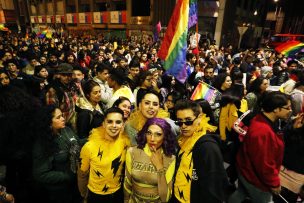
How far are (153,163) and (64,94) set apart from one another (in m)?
2.36

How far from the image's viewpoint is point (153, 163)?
217 cm

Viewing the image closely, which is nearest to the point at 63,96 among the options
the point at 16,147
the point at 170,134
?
the point at 16,147

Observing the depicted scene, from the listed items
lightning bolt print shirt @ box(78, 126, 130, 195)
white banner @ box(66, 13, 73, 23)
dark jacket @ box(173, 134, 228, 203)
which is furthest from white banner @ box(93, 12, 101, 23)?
dark jacket @ box(173, 134, 228, 203)

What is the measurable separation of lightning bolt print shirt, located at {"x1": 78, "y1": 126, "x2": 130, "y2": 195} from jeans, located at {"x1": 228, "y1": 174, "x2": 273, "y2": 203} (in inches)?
60.6

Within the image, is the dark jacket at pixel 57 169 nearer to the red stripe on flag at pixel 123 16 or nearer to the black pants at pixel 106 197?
the black pants at pixel 106 197

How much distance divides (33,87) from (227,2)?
19.3 m

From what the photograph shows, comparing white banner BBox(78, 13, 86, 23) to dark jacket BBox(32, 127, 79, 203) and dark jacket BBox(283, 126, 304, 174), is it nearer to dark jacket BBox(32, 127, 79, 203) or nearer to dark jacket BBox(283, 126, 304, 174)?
A: dark jacket BBox(32, 127, 79, 203)

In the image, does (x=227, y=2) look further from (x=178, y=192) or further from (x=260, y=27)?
(x=178, y=192)

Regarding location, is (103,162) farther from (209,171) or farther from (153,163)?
(209,171)

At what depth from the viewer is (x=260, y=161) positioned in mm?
2484

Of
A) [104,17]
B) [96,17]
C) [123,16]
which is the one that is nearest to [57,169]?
[123,16]

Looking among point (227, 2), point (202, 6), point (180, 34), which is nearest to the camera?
point (180, 34)

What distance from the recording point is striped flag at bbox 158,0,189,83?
4211 millimetres

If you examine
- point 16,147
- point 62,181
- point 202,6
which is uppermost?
point 202,6
